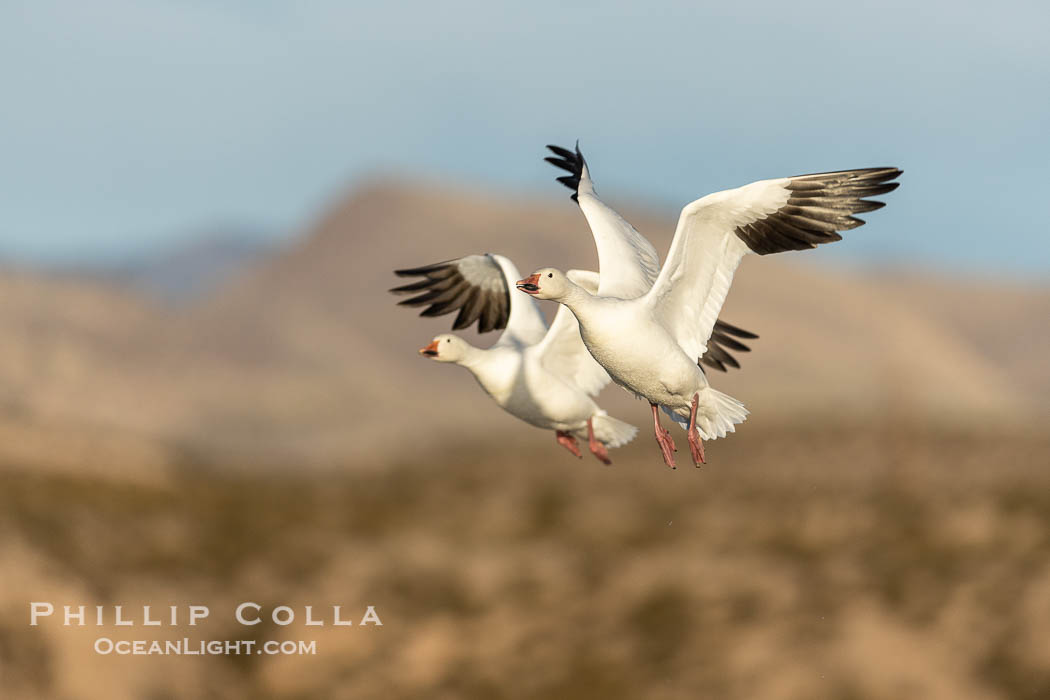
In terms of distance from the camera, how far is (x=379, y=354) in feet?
353

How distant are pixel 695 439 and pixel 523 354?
7.36 ft

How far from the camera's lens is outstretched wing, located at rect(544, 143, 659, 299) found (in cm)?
770

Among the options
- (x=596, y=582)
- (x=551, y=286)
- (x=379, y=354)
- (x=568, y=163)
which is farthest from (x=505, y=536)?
(x=551, y=286)

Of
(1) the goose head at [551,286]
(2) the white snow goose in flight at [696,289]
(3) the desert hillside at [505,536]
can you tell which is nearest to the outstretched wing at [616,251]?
(2) the white snow goose in flight at [696,289]

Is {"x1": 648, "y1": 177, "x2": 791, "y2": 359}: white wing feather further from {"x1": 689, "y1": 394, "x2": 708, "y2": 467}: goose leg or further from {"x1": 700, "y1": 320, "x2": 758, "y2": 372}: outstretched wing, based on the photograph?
{"x1": 700, "y1": 320, "x2": 758, "y2": 372}: outstretched wing

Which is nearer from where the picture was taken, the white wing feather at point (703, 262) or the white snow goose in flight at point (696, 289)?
the white snow goose in flight at point (696, 289)

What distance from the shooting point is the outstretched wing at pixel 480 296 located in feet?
29.1

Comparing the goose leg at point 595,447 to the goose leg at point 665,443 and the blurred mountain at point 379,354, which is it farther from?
the blurred mountain at point 379,354

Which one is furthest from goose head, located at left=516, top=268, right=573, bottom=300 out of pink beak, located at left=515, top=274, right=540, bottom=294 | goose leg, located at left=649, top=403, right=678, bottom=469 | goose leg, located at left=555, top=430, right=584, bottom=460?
goose leg, located at left=555, top=430, right=584, bottom=460

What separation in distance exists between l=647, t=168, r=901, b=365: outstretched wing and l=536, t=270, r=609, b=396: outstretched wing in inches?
60.9

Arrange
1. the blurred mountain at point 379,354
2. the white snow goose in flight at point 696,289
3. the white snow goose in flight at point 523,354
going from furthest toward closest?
the blurred mountain at point 379,354
the white snow goose in flight at point 523,354
the white snow goose in flight at point 696,289

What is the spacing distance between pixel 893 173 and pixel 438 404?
92275 mm

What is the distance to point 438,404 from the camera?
98.2 m

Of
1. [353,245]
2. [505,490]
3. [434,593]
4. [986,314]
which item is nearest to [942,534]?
[434,593]
